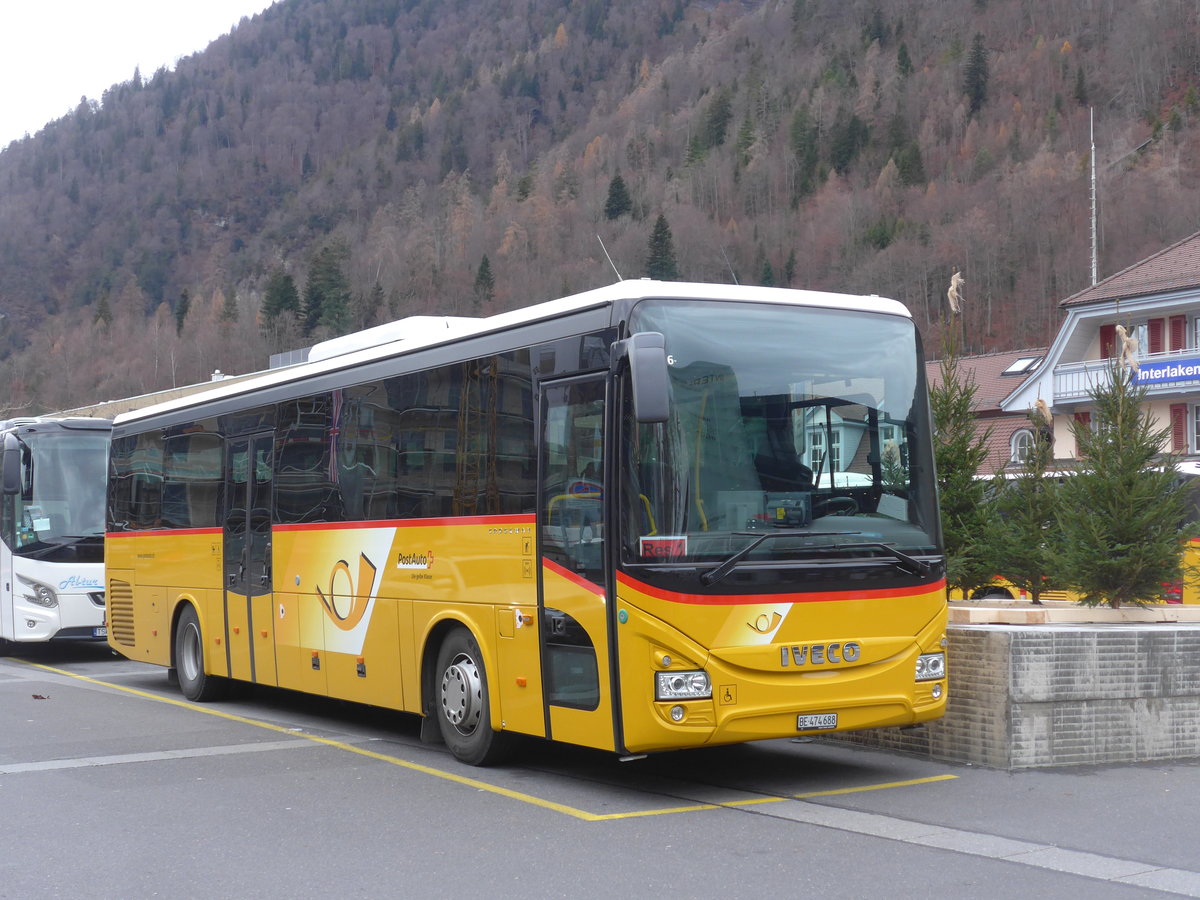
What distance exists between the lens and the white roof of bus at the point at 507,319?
8.41 m

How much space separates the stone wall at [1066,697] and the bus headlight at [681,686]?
234cm

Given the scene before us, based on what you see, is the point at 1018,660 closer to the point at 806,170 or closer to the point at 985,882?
the point at 985,882

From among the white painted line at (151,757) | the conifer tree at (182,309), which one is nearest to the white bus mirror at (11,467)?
the white painted line at (151,757)

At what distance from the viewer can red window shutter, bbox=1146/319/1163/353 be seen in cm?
4566

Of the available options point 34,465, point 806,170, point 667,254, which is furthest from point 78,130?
point 34,465

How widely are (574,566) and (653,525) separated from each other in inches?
28.0

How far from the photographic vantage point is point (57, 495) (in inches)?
761

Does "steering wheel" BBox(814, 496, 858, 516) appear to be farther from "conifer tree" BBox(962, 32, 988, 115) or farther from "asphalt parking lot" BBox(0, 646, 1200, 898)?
"conifer tree" BBox(962, 32, 988, 115)

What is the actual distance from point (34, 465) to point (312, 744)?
10.3 m

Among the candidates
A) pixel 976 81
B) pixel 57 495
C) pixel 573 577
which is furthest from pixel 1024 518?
pixel 976 81

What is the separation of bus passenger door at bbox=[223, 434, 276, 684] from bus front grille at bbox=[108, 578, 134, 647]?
2.94 metres

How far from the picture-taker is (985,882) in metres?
Result: 6.36

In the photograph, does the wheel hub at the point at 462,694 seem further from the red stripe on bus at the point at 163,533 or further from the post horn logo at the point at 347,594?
the red stripe on bus at the point at 163,533

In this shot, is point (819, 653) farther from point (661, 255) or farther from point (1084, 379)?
point (661, 255)
